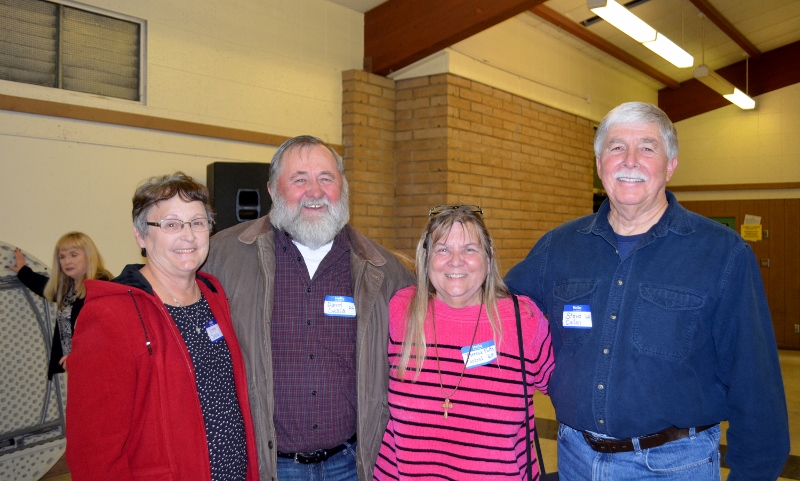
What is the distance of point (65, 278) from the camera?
169 inches

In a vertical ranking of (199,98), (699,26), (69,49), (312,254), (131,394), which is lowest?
(131,394)

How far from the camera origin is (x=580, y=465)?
1.92 metres

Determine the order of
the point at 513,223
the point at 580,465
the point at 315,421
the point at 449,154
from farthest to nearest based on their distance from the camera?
the point at 513,223 < the point at 449,154 < the point at 315,421 < the point at 580,465

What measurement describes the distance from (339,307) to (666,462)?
3.63 ft

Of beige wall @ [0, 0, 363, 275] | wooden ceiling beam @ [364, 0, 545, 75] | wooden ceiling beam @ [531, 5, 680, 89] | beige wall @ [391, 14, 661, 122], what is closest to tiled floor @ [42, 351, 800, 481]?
beige wall @ [0, 0, 363, 275]

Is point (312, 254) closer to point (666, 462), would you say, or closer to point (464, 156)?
point (666, 462)

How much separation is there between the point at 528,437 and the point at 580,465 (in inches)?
6.7

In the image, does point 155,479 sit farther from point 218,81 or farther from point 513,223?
point 513,223

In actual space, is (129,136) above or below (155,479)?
above

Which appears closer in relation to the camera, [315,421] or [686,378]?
[686,378]

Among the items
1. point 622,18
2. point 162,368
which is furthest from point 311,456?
point 622,18

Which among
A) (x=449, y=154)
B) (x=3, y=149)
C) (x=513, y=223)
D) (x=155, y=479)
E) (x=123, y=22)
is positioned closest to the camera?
(x=155, y=479)

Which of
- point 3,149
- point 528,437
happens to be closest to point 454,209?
point 528,437

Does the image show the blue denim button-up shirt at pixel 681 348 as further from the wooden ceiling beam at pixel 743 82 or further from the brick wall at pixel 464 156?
the wooden ceiling beam at pixel 743 82
